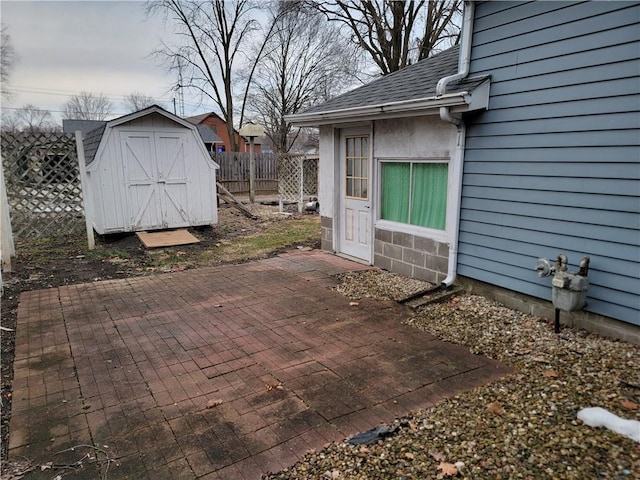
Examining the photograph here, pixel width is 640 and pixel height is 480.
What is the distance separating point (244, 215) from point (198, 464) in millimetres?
Answer: 10037

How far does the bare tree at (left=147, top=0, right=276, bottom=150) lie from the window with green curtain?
17.1 metres

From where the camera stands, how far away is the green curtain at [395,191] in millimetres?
5539

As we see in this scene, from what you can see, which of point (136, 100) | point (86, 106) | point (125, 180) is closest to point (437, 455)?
point (125, 180)

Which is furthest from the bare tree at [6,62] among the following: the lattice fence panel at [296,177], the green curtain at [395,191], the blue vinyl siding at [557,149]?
the blue vinyl siding at [557,149]

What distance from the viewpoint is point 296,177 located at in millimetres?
12961

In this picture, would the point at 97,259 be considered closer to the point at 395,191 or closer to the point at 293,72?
the point at 395,191

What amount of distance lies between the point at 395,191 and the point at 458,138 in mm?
1333

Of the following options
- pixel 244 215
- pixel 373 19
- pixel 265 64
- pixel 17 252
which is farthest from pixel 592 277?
pixel 265 64

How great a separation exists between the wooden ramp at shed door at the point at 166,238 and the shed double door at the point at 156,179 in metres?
0.21

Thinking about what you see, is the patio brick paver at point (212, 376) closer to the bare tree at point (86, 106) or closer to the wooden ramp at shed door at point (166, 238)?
the wooden ramp at shed door at point (166, 238)

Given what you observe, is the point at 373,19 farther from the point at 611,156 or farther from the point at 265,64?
the point at 611,156

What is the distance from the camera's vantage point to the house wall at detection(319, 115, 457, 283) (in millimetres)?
4934

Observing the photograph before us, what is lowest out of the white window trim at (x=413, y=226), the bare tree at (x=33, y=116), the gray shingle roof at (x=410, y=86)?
the white window trim at (x=413, y=226)

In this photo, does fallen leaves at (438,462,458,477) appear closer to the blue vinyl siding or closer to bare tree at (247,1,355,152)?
the blue vinyl siding
